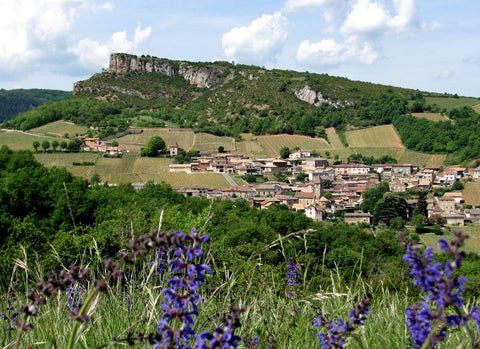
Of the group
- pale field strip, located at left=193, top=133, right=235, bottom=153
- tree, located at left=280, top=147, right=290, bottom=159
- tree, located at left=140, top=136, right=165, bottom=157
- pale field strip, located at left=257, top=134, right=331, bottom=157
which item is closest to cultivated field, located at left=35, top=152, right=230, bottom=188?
tree, located at left=140, top=136, right=165, bottom=157

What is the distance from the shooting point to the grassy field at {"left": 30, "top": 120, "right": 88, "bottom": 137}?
9216 cm

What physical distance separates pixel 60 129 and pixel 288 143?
4328 cm

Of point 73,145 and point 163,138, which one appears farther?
point 163,138

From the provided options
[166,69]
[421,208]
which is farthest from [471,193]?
[166,69]

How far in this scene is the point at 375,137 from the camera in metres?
92.8

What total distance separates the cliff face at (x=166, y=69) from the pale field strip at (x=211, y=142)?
5985 centimetres

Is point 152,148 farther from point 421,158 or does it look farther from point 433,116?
point 433,116

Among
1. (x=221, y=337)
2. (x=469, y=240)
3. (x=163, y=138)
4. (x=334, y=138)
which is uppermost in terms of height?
(x=334, y=138)

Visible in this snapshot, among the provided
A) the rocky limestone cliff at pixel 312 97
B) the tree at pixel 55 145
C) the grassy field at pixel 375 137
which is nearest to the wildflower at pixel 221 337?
the tree at pixel 55 145

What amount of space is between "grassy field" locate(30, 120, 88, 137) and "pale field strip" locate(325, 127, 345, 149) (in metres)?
46.1

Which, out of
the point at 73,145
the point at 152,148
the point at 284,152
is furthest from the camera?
the point at 284,152

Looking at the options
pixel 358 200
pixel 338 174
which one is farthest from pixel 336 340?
pixel 338 174

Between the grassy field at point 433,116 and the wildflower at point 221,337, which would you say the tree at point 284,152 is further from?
the wildflower at point 221,337

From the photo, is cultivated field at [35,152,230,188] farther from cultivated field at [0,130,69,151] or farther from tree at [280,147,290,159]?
tree at [280,147,290,159]
